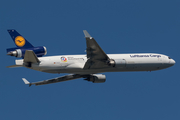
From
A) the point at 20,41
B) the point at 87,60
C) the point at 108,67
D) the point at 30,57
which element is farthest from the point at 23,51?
the point at 108,67

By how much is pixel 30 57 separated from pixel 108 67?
35.4ft

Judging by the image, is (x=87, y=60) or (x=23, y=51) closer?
(x=23, y=51)

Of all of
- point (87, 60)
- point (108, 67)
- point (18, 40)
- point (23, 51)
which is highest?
point (18, 40)

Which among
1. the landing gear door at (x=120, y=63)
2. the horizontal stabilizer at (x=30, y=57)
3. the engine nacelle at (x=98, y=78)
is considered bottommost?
the engine nacelle at (x=98, y=78)

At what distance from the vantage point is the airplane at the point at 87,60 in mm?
40656

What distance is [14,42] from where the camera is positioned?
4262 cm

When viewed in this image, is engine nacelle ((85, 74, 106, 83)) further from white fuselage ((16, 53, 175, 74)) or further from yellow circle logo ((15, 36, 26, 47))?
yellow circle logo ((15, 36, 26, 47))

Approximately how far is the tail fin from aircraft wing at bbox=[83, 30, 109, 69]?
329 inches

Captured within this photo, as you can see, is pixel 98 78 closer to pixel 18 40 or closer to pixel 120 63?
pixel 120 63

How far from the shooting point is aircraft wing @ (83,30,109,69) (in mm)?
38194

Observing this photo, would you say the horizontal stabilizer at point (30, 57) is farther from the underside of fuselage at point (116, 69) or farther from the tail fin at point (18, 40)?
the tail fin at point (18, 40)

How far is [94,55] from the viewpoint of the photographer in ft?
134

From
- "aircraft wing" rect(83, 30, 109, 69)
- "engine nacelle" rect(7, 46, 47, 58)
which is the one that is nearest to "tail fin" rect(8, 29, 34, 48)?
"engine nacelle" rect(7, 46, 47, 58)

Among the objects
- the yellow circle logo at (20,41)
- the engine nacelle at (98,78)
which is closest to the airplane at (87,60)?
the yellow circle logo at (20,41)
